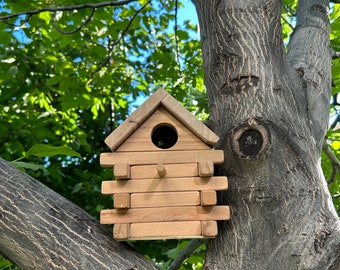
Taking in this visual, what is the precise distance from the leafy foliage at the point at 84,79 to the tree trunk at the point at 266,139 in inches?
54.3

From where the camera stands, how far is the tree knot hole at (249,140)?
1743 mm

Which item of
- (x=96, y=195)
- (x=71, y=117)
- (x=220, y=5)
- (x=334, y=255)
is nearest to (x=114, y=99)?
(x=71, y=117)

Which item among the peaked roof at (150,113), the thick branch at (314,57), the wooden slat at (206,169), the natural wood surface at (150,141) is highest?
the thick branch at (314,57)

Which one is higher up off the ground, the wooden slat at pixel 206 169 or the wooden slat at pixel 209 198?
the wooden slat at pixel 206 169

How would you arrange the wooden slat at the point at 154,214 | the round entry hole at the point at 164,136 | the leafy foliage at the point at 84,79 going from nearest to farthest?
1. the wooden slat at the point at 154,214
2. the round entry hole at the point at 164,136
3. the leafy foliage at the point at 84,79

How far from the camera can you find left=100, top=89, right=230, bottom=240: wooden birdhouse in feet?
5.59

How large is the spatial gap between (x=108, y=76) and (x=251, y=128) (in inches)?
111

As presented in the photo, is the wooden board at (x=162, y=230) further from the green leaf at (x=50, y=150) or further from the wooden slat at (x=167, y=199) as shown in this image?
the green leaf at (x=50, y=150)

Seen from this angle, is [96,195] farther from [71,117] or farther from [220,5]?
[220,5]

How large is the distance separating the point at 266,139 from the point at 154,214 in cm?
49

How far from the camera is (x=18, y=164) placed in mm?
2107

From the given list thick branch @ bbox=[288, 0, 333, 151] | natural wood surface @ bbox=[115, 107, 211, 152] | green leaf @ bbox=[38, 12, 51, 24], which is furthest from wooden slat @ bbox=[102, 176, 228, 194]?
green leaf @ bbox=[38, 12, 51, 24]

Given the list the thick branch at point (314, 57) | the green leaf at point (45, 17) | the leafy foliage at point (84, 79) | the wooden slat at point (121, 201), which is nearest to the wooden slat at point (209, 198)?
the wooden slat at point (121, 201)

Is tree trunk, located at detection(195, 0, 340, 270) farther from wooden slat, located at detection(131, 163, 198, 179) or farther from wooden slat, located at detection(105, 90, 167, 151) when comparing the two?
wooden slat, located at detection(105, 90, 167, 151)
